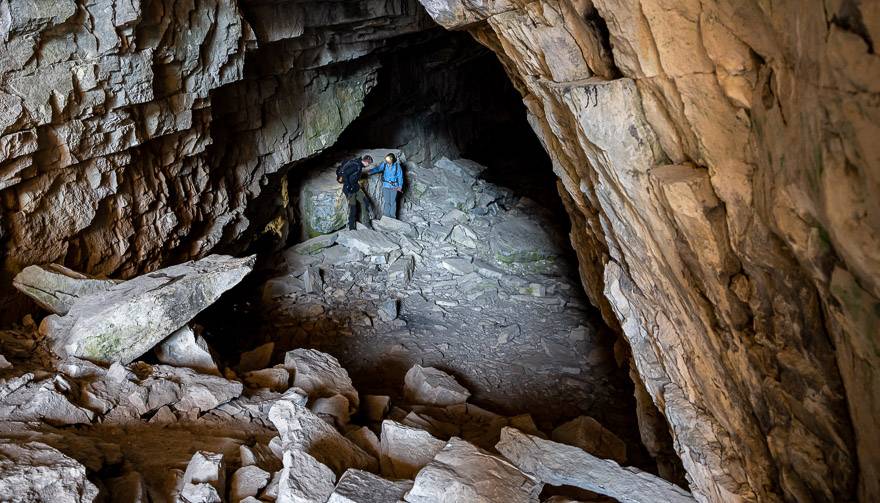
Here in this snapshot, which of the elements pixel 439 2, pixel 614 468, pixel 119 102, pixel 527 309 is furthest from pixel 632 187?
pixel 527 309

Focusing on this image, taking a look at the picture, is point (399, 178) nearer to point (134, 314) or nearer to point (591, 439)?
point (134, 314)

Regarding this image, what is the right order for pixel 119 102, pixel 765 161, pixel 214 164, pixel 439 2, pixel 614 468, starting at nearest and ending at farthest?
pixel 765 161, pixel 614 468, pixel 439 2, pixel 119 102, pixel 214 164

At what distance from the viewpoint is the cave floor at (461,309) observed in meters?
7.73

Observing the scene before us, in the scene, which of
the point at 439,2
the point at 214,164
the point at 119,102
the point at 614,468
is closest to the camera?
the point at 614,468

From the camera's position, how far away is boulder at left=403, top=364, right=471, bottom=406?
263 inches

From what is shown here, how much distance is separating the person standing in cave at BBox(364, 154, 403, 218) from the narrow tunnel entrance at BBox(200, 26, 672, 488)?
246 mm

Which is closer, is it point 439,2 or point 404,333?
point 439,2

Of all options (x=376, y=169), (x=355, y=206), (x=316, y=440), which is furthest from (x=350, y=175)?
(x=316, y=440)

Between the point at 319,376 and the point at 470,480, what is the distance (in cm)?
269

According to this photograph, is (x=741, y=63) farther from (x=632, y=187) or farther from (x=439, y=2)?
(x=439, y=2)

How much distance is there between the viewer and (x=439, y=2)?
18.9 ft

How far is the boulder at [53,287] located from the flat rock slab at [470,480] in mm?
4057

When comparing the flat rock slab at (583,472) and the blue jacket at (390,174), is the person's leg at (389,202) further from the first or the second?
the flat rock slab at (583,472)

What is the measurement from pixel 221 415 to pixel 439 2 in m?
4.31
